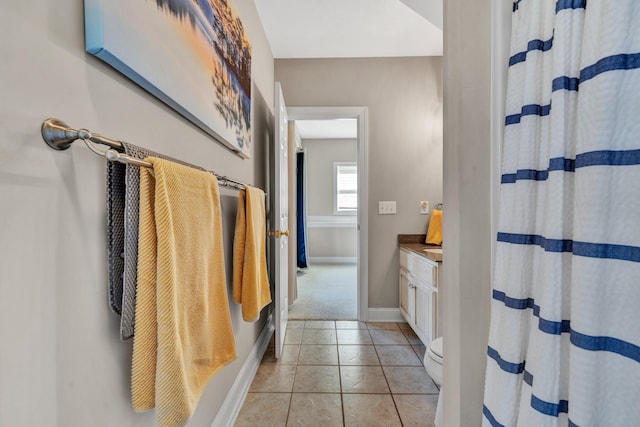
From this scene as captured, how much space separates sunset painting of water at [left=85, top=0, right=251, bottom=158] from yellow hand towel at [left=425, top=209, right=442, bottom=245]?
185 centimetres

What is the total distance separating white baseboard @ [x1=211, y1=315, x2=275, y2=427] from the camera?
4.40 feet

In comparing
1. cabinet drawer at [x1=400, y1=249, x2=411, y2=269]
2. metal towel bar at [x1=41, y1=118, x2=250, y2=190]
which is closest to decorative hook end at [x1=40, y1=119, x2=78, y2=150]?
metal towel bar at [x1=41, y1=118, x2=250, y2=190]

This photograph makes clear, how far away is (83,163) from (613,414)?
101 centimetres

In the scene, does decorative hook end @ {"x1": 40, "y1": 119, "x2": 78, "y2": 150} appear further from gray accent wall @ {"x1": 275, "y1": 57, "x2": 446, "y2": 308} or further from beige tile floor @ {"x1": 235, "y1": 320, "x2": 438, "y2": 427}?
gray accent wall @ {"x1": 275, "y1": 57, "x2": 446, "y2": 308}

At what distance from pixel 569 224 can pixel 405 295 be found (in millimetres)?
2193

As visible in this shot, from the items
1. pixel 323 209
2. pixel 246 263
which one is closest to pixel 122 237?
pixel 246 263

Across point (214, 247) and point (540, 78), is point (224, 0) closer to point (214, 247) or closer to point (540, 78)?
point (214, 247)

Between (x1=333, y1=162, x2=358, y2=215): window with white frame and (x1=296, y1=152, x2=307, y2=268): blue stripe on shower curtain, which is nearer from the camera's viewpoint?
(x1=296, y1=152, x2=307, y2=268): blue stripe on shower curtain

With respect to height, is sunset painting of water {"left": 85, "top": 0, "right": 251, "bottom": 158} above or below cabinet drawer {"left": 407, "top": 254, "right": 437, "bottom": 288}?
above

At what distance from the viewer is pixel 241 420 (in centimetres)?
146

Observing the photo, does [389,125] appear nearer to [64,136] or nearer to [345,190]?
[64,136]

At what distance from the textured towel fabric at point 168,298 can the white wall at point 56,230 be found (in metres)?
0.08

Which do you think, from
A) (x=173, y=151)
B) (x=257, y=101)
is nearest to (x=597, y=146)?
(x=173, y=151)

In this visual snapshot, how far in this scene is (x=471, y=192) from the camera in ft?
2.55
